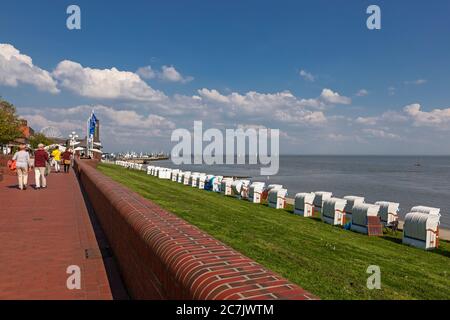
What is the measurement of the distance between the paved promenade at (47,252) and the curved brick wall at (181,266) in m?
0.68

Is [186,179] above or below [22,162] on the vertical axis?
below

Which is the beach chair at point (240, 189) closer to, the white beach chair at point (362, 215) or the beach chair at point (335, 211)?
the beach chair at point (335, 211)

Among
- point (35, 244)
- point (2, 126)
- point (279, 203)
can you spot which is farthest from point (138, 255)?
point (2, 126)

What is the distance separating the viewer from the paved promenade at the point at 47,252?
15.4 ft

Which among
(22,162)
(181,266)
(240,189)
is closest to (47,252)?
(181,266)

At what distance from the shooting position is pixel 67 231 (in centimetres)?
797

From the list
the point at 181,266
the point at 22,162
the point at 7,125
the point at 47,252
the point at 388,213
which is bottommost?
the point at 388,213

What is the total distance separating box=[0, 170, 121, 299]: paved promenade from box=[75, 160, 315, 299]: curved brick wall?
684mm

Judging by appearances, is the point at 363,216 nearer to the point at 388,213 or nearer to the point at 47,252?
the point at 388,213

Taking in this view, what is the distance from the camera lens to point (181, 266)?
9.29ft

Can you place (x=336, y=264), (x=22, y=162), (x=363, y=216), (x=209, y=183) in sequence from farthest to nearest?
(x=209, y=183) < (x=363, y=216) < (x=22, y=162) < (x=336, y=264)

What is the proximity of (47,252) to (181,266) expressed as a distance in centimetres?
450

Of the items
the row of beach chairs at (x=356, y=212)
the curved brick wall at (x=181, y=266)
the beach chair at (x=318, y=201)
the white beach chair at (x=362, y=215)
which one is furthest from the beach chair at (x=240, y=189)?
the curved brick wall at (x=181, y=266)
